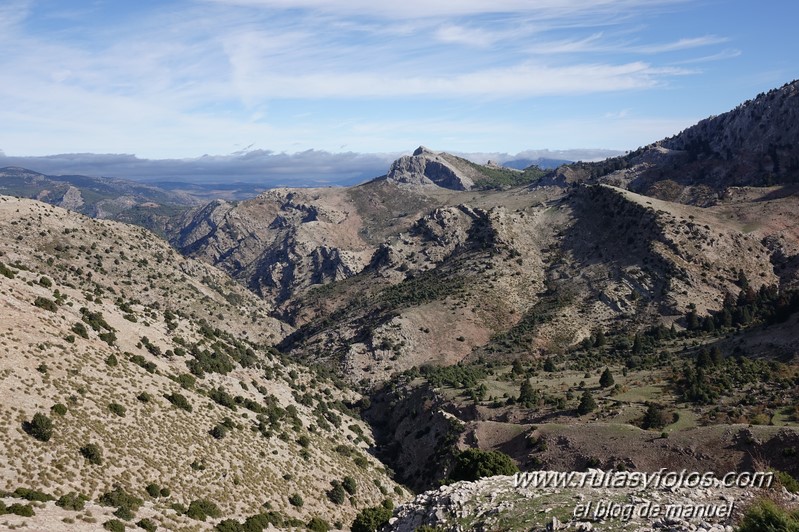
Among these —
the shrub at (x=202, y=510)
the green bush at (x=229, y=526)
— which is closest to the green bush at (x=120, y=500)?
the shrub at (x=202, y=510)

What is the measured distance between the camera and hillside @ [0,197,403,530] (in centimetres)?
3722

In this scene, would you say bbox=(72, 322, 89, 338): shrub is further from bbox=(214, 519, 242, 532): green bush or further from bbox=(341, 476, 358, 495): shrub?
bbox=(341, 476, 358, 495): shrub

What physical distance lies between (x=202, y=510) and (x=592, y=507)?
28307 mm

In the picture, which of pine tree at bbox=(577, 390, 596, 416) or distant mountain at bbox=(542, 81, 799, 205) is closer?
pine tree at bbox=(577, 390, 596, 416)

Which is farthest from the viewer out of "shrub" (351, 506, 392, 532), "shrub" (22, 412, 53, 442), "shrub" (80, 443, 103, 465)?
"shrub" (351, 506, 392, 532)

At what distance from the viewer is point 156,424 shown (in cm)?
4731

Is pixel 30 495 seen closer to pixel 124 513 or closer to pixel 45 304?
pixel 124 513

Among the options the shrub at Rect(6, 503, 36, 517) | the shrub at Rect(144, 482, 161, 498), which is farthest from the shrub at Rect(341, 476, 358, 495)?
the shrub at Rect(6, 503, 36, 517)

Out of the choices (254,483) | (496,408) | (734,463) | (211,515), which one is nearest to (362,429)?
(496,408)

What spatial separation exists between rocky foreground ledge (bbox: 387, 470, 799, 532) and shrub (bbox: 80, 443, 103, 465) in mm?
23654

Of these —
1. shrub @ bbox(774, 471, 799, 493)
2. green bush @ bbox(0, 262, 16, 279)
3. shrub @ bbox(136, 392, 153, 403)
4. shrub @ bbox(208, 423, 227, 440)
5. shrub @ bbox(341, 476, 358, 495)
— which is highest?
green bush @ bbox(0, 262, 16, 279)

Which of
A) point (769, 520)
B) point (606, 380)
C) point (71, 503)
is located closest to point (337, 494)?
point (71, 503)

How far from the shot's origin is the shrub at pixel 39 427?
38.4 m

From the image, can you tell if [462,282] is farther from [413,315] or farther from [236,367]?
[236,367]
